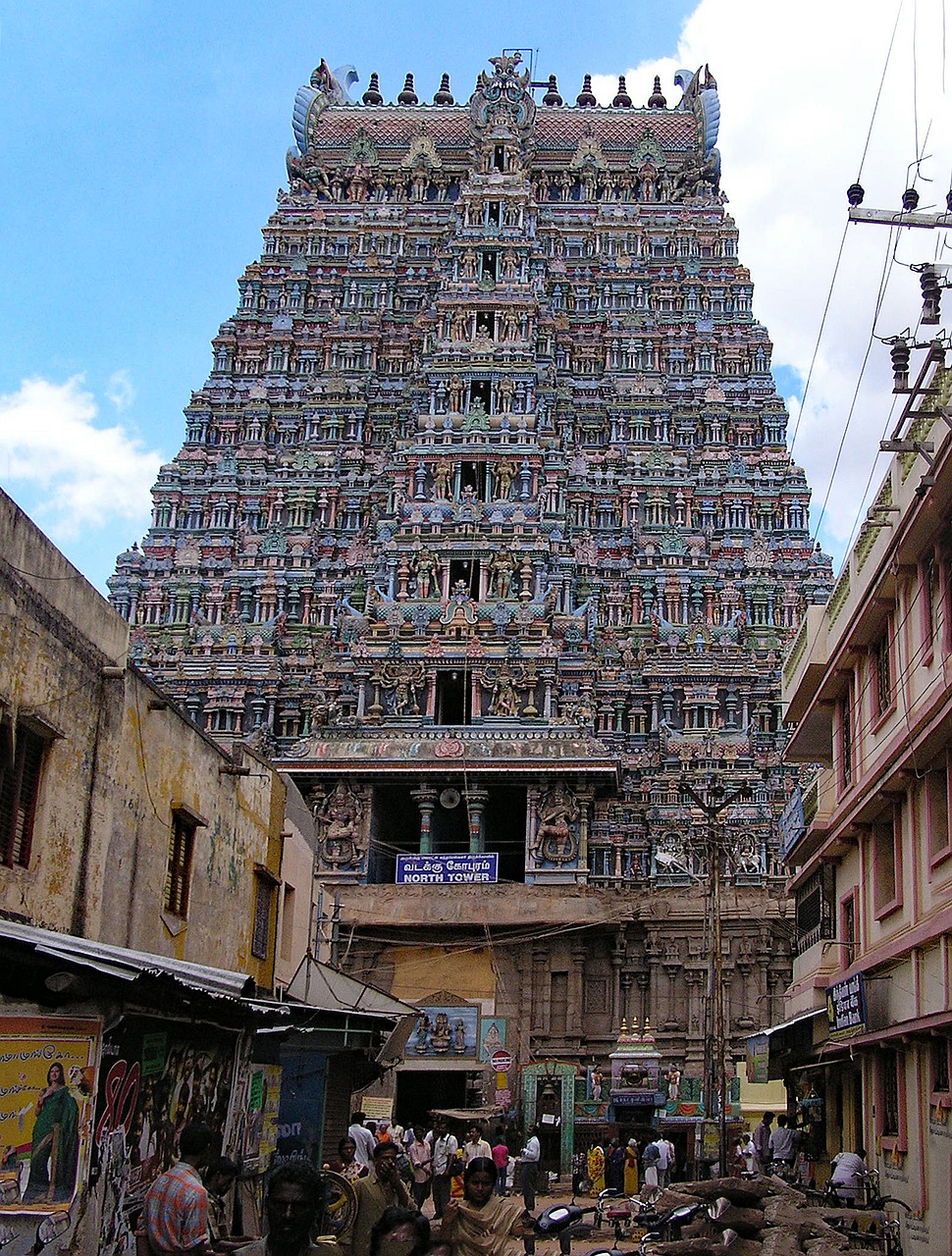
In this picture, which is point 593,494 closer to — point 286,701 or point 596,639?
point 596,639

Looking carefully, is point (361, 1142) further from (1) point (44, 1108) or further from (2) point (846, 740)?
→ (2) point (846, 740)

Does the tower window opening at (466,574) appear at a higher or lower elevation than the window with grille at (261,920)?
higher

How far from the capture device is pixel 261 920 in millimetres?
24719

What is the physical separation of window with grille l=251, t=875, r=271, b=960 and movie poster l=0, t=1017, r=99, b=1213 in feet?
38.7

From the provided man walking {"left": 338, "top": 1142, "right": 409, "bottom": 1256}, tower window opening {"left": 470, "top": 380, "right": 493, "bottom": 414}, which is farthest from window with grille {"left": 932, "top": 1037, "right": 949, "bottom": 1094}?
tower window opening {"left": 470, "top": 380, "right": 493, "bottom": 414}

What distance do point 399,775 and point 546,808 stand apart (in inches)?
170

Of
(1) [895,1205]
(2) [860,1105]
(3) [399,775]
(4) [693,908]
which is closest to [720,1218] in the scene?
(1) [895,1205]

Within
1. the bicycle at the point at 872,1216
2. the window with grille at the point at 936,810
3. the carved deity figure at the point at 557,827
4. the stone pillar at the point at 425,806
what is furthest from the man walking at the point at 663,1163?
the stone pillar at the point at 425,806

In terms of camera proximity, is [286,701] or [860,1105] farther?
[286,701]

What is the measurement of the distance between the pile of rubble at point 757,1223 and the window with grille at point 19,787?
7387mm

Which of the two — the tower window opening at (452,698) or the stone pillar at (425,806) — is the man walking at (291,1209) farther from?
the tower window opening at (452,698)

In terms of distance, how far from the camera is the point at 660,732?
4991 centimetres

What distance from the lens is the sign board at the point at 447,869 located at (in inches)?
1555

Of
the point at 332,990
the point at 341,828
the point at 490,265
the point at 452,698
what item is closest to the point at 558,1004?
the point at 341,828
